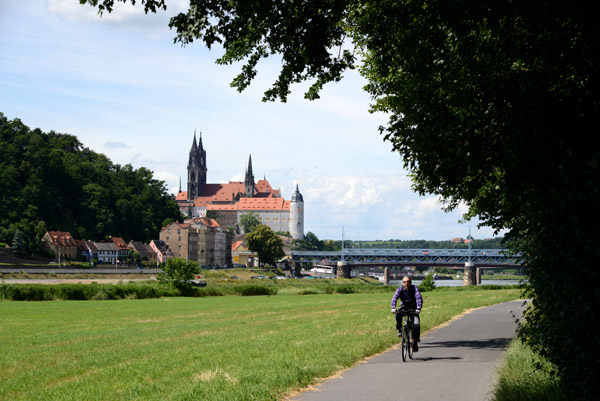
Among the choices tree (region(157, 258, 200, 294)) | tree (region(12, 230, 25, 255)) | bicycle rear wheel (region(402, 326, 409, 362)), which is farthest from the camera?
tree (region(12, 230, 25, 255))

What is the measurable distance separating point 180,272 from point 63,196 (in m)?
105

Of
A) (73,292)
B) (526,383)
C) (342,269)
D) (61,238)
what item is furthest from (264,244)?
(526,383)

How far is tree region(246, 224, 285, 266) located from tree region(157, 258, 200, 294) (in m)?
113

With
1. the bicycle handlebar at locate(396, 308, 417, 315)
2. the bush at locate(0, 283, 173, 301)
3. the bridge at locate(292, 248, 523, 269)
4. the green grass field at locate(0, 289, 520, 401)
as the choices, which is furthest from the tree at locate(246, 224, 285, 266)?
the bicycle handlebar at locate(396, 308, 417, 315)

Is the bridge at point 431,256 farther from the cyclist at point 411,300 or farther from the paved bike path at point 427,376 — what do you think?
the cyclist at point 411,300

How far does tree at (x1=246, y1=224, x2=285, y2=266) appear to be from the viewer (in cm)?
18388

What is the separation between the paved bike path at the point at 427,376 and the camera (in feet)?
36.5

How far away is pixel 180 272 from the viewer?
70.4 metres

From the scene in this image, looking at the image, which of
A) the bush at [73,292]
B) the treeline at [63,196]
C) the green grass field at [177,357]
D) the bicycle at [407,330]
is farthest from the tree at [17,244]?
the bicycle at [407,330]

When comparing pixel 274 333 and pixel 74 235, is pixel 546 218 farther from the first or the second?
pixel 74 235

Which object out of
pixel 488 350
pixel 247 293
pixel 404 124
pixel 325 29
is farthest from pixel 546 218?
pixel 247 293

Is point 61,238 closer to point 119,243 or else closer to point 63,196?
point 119,243

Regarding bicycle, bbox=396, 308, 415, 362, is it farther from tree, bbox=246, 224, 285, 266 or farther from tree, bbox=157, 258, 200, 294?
tree, bbox=246, 224, 285, 266

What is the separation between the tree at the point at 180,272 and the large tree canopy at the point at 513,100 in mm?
57479
